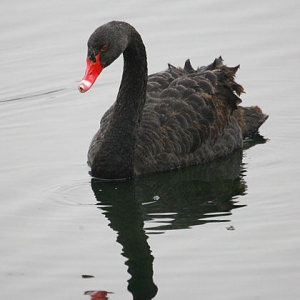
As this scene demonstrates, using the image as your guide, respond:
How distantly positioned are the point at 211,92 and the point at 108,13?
4272mm

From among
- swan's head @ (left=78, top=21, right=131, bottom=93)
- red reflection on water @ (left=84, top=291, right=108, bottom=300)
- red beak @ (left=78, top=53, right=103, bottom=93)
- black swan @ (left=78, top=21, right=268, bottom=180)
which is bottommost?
red reflection on water @ (left=84, top=291, right=108, bottom=300)

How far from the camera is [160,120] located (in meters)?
10.1

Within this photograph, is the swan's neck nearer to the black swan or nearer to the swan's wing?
the black swan

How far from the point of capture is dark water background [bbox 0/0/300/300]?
744 centimetres

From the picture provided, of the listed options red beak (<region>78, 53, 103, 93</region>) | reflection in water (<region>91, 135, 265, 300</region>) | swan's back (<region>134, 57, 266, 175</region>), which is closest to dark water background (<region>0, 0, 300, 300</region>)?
reflection in water (<region>91, 135, 265, 300</region>)

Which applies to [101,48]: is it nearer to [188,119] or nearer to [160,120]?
[160,120]

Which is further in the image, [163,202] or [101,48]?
[163,202]

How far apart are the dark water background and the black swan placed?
18 centimetres

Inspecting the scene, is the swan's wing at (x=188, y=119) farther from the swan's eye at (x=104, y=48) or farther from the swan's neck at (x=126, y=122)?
the swan's eye at (x=104, y=48)

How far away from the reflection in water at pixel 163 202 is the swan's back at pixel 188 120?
16 centimetres

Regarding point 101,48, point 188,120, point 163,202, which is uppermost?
point 101,48

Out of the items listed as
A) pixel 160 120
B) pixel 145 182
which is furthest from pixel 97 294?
pixel 160 120

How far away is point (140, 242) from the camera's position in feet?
27.0

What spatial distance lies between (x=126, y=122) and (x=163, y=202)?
113cm
